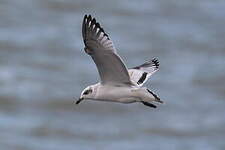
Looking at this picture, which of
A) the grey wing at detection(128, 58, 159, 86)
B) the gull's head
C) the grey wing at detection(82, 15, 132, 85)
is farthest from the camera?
the grey wing at detection(128, 58, 159, 86)

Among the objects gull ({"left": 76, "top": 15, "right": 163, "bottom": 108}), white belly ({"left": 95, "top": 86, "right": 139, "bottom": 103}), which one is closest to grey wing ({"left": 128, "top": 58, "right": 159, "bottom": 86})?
gull ({"left": 76, "top": 15, "right": 163, "bottom": 108})

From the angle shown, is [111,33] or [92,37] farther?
[111,33]

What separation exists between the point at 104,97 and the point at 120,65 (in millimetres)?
264

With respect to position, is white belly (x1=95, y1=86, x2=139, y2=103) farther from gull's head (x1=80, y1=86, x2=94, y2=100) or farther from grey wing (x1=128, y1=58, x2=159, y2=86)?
grey wing (x1=128, y1=58, x2=159, y2=86)

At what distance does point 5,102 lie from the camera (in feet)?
62.4

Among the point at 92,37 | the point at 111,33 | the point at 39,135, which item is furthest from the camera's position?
the point at 111,33

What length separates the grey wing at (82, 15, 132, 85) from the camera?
273 inches

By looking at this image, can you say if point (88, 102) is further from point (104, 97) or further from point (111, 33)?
point (104, 97)

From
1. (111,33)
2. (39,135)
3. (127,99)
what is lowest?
(127,99)

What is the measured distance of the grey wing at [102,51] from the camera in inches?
273

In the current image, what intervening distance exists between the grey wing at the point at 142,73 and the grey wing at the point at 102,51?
0.24 metres

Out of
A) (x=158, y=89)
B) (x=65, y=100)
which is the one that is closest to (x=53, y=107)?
(x=65, y=100)

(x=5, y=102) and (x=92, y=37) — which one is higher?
(x=5, y=102)

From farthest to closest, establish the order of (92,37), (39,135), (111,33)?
1. (111,33)
2. (39,135)
3. (92,37)
